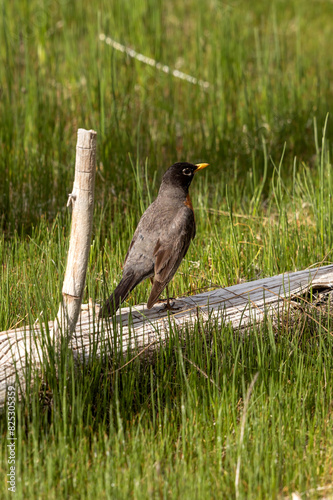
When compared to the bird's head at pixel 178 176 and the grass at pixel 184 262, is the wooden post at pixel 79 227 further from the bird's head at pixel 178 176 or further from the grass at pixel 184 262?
the bird's head at pixel 178 176

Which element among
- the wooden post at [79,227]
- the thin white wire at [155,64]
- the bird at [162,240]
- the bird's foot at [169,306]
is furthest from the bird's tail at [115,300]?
the thin white wire at [155,64]

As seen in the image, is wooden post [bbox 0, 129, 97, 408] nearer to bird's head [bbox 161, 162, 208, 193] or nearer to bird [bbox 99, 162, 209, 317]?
bird [bbox 99, 162, 209, 317]

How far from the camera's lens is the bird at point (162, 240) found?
319cm

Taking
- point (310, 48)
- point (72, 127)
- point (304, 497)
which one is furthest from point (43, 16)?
point (304, 497)

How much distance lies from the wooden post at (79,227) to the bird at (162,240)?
32 cm

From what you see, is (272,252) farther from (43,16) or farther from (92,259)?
(43,16)

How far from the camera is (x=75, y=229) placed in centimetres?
268

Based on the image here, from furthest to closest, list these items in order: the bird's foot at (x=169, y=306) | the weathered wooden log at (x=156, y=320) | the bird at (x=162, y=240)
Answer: the bird's foot at (x=169, y=306) → the bird at (x=162, y=240) → the weathered wooden log at (x=156, y=320)

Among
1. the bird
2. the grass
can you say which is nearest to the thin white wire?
the grass

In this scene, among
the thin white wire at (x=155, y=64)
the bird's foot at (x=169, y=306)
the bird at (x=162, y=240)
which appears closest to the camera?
the bird at (x=162, y=240)

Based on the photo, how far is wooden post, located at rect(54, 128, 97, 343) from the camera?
2.61 m

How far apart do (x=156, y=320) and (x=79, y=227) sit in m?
0.84

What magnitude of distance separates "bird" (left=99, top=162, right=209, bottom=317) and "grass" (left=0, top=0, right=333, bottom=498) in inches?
9.5

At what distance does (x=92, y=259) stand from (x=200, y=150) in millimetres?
2689
